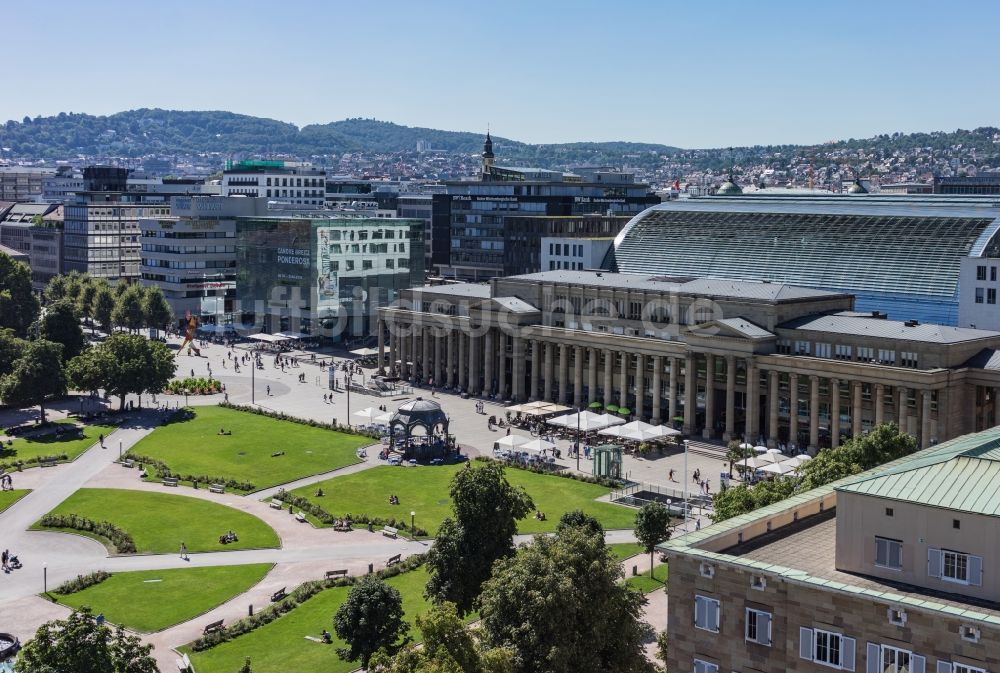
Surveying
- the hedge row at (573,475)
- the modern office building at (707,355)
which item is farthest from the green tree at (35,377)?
the hedge row at (573,475)

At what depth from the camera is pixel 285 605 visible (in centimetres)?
8619

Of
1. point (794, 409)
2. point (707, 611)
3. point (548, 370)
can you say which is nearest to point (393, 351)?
point (548, 370)

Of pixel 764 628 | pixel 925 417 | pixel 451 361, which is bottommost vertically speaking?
pixel 451 361

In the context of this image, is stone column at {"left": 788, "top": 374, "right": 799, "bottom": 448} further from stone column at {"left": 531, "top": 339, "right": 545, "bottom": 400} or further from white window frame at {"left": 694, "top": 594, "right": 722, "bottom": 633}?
white window frame at {"left": 694, "top": 594, "right": 722, "bottom": 633}

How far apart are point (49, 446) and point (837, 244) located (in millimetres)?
105206

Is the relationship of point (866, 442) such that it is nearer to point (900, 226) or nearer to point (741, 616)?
point (741, 616)

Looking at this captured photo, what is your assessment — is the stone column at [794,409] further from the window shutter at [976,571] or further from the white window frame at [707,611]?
the window shutter at [976,571]

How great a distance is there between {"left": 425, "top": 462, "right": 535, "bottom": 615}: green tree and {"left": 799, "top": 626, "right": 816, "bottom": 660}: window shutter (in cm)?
3472

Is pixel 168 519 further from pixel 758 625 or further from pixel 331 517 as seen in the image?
pixel 758 625

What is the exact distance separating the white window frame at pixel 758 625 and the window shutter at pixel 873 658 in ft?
13.2

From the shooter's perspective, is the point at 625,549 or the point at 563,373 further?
the point at 563,373

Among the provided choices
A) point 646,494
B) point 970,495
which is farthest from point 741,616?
point 646,494

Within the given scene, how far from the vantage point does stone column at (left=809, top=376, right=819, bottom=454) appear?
133750 mm

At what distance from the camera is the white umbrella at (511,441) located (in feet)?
440
